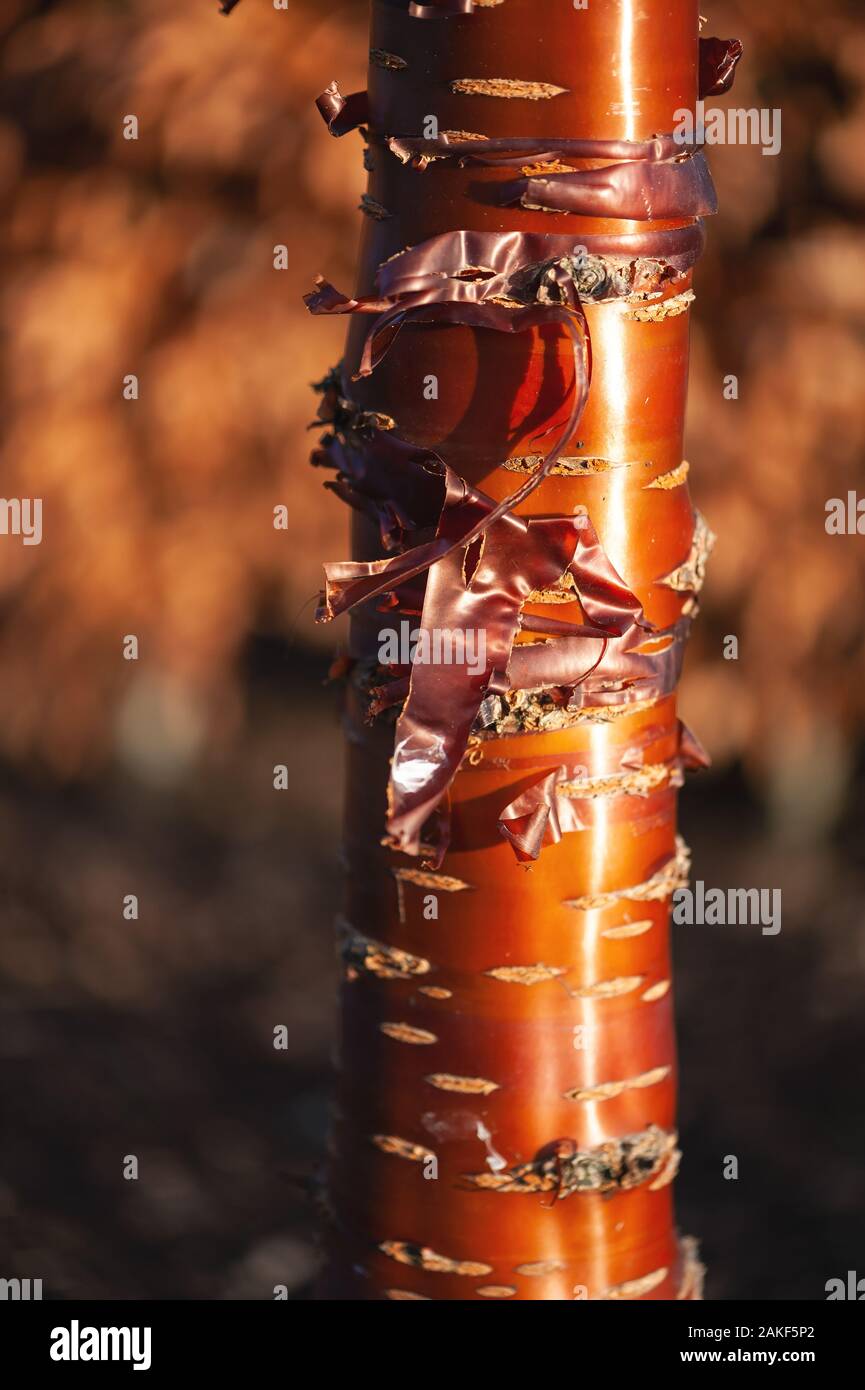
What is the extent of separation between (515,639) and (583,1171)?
346 mm

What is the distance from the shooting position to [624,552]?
92cm

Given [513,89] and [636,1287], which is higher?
[513,89]

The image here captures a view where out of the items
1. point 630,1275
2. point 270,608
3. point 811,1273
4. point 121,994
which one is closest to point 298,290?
point 270,608

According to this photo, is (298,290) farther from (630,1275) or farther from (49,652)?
(630,1275)

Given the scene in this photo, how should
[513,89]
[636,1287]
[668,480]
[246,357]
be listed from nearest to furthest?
1. [513,89]
2. [668,480]
3. [636,1287]
4. [246,357]

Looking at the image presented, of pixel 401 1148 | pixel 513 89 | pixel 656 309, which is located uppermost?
pixel 513 89

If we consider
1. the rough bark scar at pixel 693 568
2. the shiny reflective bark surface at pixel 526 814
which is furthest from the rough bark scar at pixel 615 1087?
the rough bark scar at pixel 693 568

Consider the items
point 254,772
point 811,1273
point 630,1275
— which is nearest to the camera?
point 630,1275

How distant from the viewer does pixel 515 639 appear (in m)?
0.89

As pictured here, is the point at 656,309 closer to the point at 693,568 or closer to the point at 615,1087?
the point at 693,568

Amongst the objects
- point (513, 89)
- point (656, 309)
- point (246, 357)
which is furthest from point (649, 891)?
point (246, 357)

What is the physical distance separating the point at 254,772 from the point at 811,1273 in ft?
4.44

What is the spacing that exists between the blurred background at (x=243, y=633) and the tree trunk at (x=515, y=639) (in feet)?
3.97

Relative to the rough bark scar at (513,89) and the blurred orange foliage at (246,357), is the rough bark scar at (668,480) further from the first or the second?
the blurred orange foliage at (246,357)
